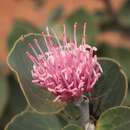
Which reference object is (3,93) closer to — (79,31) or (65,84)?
(79,31)

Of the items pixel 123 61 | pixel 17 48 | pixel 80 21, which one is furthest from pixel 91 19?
pixel 17 48

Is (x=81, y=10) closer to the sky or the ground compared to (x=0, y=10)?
closer to the sky

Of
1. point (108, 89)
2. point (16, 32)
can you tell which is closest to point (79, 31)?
point (16, 32)

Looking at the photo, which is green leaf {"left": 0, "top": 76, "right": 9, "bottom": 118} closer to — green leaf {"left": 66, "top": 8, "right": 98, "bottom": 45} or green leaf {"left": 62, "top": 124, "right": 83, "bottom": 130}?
green leaf {"left": 66, "top": 8, "right": 98, "bottom": 45}

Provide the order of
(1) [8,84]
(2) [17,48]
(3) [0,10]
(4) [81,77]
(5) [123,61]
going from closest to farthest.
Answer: (4) [81,77] → (2) [17,48] → (1) [8,84] → (5) [123,61] → (3) [0,10]

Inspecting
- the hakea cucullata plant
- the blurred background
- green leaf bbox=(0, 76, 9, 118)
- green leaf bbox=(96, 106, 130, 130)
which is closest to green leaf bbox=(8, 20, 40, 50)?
the blurred background

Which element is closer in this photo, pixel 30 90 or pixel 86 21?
pixel 30 90

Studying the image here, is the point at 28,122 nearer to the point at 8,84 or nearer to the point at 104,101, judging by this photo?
the point at 104,101
